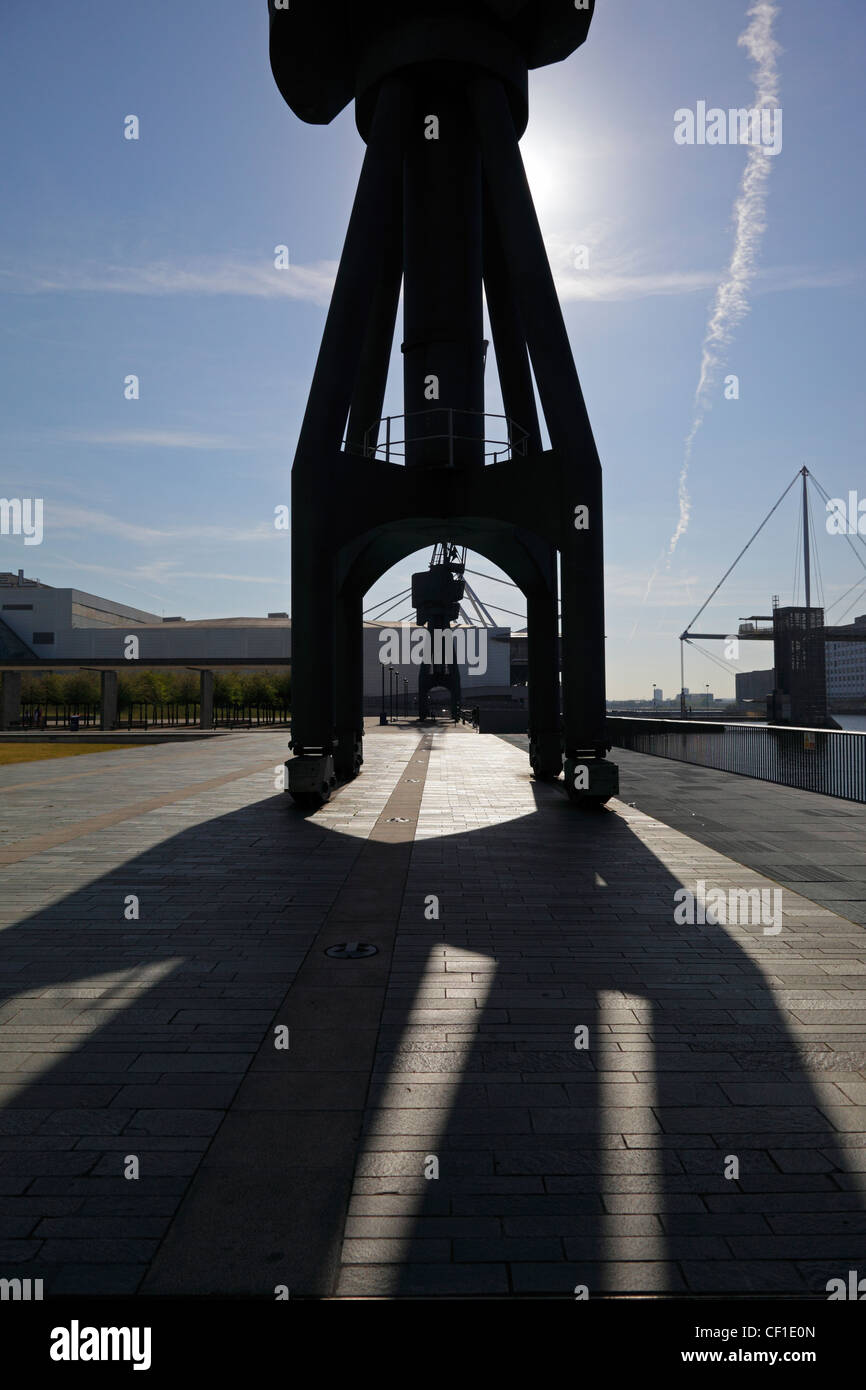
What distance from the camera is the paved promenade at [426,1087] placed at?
271 centimetres

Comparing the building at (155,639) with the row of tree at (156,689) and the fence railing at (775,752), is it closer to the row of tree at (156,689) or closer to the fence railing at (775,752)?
the row of tree at (156,689)

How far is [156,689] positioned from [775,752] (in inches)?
2794

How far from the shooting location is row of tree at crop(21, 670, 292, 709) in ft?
257

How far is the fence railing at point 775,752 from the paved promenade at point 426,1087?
7.68 metres

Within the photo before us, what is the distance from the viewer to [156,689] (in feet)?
263

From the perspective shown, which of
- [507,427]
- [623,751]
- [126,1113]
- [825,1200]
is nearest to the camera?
[825,1200]

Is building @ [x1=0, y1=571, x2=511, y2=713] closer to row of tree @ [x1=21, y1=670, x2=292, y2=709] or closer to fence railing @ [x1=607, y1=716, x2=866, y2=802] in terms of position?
row of tree @ [x1=21, y1=670, x2=292, y2=709]

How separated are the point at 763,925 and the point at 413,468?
10.9 meters

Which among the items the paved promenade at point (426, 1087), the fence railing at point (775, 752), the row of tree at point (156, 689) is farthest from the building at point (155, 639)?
the paved promenade at point (426, 1087)

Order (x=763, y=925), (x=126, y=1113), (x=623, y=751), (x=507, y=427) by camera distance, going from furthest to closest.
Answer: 1. (x=623, y=751)
2. (x=507, y=427)
3. (x=763, y=925)
4. (x=126, y=1113)

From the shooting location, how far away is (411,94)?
15.6 meters
